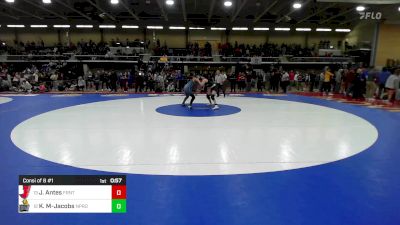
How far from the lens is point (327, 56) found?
26.1m

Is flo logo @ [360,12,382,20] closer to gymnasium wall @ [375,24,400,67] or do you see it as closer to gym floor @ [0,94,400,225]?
gym floor @ [0,94,400,225]

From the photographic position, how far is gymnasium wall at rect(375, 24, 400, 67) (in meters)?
24.6

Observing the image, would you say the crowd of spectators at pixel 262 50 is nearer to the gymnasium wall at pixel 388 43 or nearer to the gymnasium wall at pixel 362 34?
the gymnasium wall at pixel 362 34

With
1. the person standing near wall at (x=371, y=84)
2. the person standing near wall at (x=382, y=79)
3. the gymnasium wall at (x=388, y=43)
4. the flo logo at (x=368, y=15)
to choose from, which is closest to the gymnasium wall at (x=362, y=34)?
the gymnasium wall at (x=388, y=43)

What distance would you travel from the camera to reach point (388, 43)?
973 inches

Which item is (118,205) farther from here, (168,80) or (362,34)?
(362,34)

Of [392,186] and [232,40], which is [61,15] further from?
[392,186]

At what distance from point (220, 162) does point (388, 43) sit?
83.9 ft

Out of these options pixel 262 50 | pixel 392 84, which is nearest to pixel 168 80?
pixel 392 84

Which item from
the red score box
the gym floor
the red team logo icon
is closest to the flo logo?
the gym floor

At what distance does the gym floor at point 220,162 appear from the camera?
3516mm

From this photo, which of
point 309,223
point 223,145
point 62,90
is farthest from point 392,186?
point 62,90

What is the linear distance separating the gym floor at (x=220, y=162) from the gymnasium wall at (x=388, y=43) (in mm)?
17920

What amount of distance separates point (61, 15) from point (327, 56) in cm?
2315
